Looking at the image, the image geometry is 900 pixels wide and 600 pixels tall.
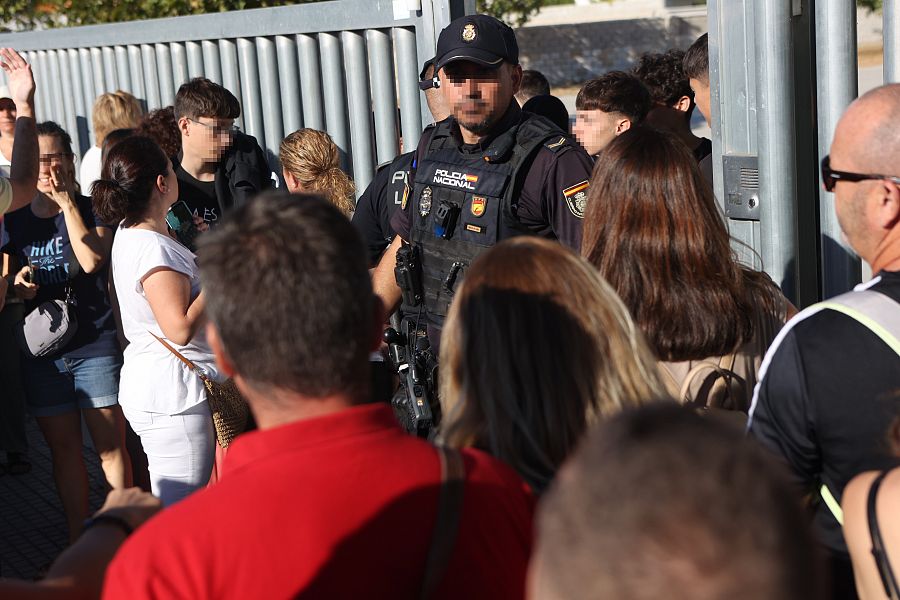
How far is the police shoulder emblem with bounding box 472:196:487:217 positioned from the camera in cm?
369

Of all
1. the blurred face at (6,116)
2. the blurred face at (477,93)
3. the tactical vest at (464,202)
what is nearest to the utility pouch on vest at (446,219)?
the tactical vest at (464,202)

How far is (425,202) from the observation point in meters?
3.90

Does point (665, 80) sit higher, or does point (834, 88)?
point (665, 80)

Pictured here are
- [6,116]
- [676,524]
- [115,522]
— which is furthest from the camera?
[6,116]

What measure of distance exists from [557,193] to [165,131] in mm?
3102

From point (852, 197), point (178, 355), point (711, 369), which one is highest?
point (852, 197)

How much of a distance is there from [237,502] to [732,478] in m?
0.79

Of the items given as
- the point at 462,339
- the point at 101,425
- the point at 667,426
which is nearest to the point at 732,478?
the point at 667,426

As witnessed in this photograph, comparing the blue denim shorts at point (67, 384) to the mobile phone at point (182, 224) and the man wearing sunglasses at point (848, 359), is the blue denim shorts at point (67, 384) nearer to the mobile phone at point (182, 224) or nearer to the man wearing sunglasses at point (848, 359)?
the mobile phone at point (182, 224)

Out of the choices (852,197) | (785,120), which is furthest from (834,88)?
(852,197)

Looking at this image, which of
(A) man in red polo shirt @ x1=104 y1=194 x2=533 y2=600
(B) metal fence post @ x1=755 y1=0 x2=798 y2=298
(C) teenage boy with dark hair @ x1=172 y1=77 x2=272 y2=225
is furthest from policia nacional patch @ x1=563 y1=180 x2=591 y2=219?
(C) teenage boy with dark hair @ x1=172 y1=77 x2=272 y2=225

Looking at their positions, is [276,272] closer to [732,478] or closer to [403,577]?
[403,577]

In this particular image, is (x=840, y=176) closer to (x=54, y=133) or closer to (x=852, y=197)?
(x=852, y=197)

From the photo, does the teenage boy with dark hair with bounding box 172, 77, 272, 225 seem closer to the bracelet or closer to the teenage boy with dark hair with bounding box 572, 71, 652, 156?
the teenage boy with dark hair with bounding box 572, 71, 652, 156
